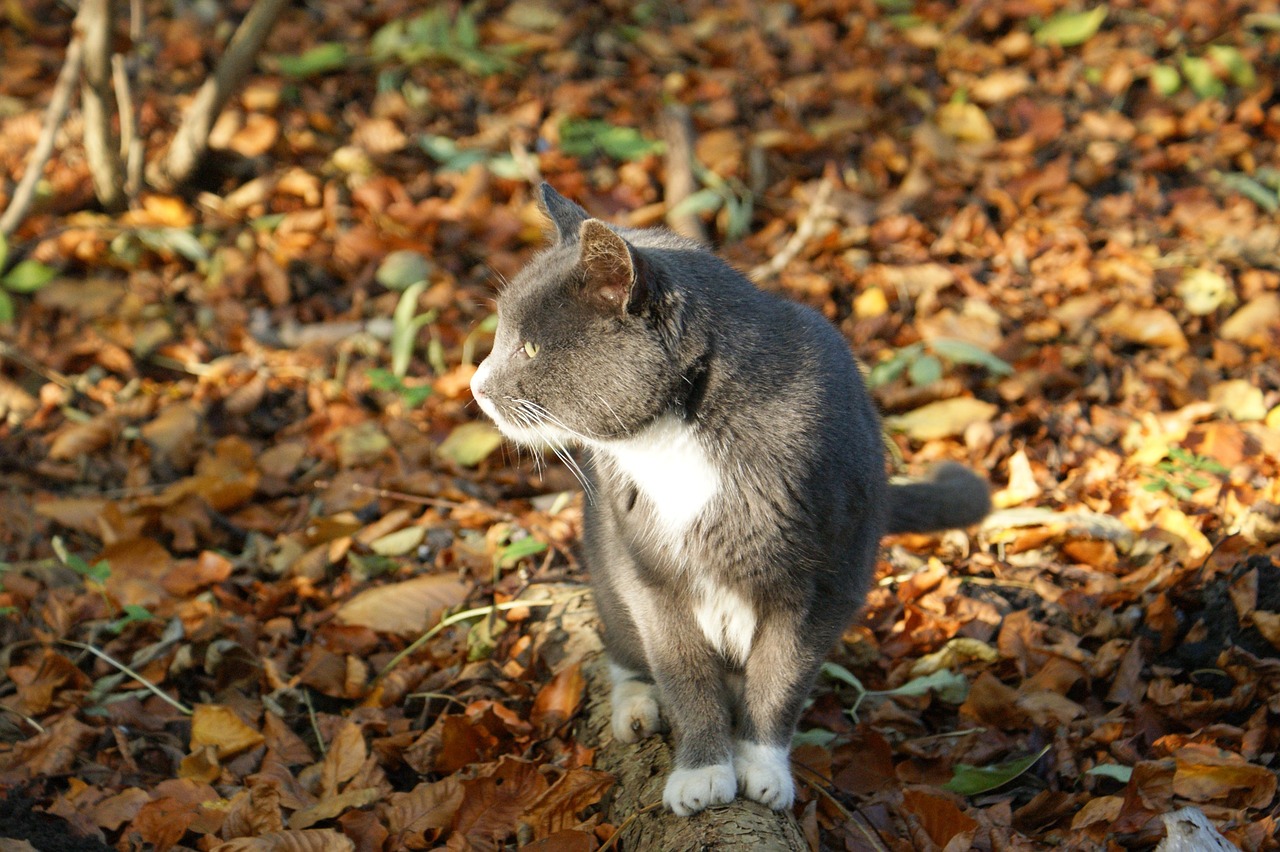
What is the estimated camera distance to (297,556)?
3768 mm

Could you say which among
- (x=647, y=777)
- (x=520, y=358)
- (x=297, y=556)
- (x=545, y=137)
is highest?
(x=520, y=358)

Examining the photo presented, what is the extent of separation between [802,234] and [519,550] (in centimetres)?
248

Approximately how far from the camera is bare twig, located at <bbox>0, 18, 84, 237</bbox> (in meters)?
4.67

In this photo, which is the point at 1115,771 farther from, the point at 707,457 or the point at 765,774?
the point at 707,457

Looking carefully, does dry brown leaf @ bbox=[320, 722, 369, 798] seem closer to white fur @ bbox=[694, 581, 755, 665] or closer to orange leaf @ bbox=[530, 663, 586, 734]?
orange leaf @ bbox=[530, 663, 586, 734]

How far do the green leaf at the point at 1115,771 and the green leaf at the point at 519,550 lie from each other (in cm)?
172

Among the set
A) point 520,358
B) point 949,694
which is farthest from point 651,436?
point 949,694

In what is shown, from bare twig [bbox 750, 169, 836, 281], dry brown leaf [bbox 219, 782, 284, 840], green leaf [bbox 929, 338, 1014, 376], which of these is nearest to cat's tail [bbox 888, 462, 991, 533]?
green leaf [bbox 929, 338, 1014, 376]

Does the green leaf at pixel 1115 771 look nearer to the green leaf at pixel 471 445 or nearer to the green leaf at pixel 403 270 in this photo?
the green leaf at pixel 471 445

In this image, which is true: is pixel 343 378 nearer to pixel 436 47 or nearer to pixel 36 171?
pixel 36 171

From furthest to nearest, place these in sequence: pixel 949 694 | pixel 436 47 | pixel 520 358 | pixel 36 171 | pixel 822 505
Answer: pixel 436 47
pixel 36 171
pixel 949 694
pixel 520 358
pixel 822 505

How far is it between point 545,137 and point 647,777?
4.05 metres

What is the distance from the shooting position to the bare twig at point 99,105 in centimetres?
467

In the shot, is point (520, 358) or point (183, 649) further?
point (183, 649)
